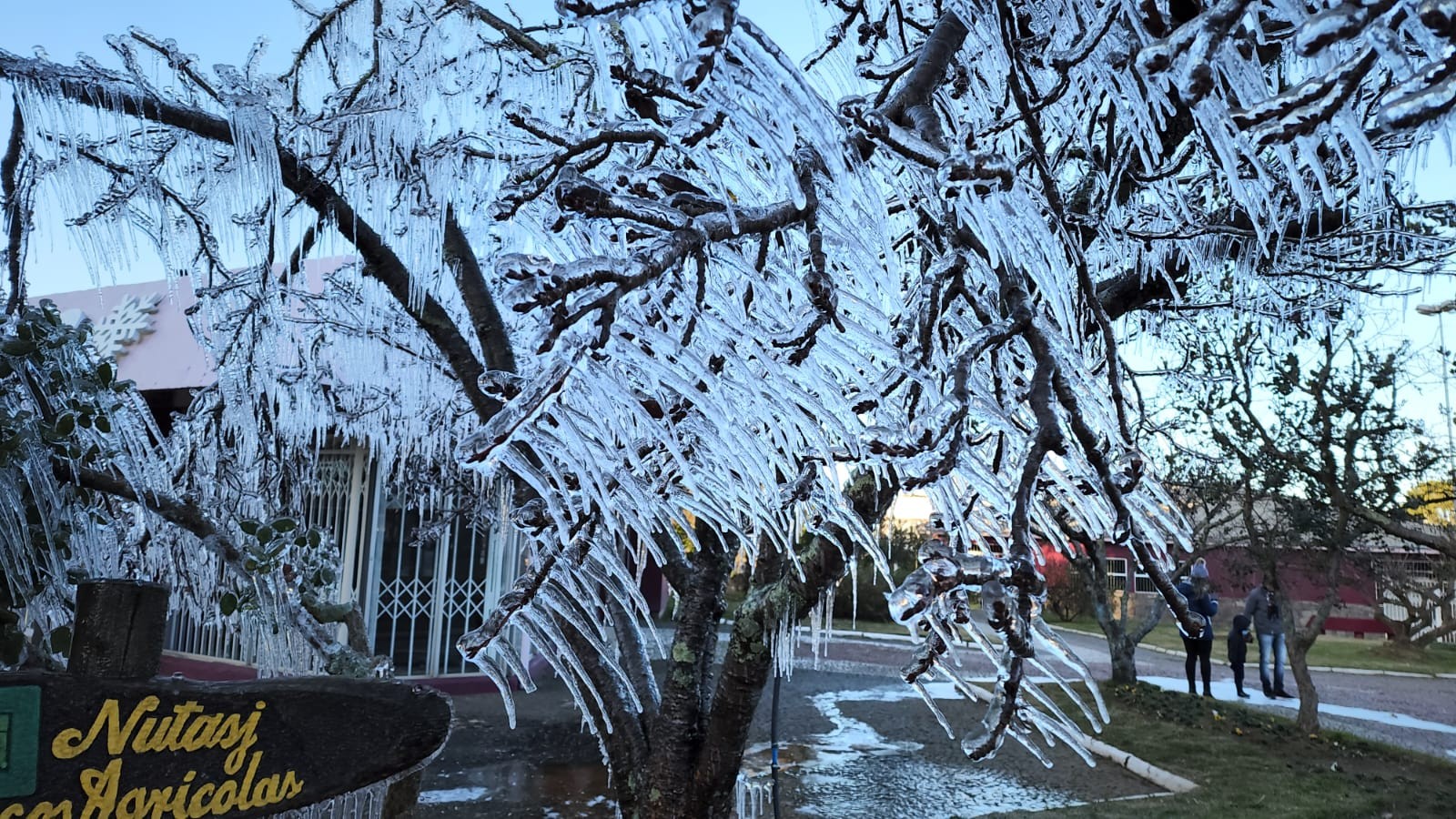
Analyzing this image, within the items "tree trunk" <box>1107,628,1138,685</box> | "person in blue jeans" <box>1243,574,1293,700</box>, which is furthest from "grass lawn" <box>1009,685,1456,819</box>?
"person in blue jeans" <box>1243,574,1293,700</box>

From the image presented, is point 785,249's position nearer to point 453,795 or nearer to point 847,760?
point 453,795

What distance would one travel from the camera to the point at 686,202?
1.16 metres

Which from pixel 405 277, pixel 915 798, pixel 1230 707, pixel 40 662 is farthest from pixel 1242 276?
pixel 1230 707

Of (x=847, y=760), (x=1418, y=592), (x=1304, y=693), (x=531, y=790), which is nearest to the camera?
(x=531, y=790)

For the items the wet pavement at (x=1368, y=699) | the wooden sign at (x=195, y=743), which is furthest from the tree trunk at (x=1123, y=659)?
the wooden sign at (x=195, y=743)

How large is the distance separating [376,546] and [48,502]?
6.92m

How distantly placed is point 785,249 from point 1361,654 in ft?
67.4

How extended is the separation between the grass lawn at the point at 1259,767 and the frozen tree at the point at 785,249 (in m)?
4.31

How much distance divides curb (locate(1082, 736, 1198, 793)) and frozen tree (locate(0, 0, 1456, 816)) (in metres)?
4.55

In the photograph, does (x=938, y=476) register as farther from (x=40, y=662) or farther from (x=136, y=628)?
(x=40, y=662)

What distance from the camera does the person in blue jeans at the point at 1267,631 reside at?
972cm

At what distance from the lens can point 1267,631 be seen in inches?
392

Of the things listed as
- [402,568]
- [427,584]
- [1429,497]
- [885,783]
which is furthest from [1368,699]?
[402,568]

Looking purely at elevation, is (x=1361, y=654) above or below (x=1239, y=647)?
below
